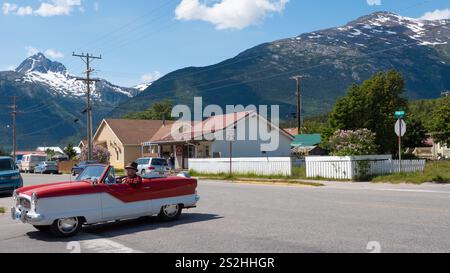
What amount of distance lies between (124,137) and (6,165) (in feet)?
131

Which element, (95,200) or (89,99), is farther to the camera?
(89,99)

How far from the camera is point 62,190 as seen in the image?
10.9 m

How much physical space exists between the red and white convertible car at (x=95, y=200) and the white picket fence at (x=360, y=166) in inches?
618

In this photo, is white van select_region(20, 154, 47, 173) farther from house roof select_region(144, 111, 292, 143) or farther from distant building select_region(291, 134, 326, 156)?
distant building select_region(291, 134, 326, 156)

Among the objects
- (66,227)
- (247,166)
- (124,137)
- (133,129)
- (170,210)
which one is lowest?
(66,227)

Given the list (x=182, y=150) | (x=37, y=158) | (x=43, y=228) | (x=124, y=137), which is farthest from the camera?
(x=124, y=137)

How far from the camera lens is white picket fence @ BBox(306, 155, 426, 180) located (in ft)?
88.9

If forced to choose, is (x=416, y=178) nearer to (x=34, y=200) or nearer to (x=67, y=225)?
(x=67, y=225)

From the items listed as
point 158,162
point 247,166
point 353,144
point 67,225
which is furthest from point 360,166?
point 67,225

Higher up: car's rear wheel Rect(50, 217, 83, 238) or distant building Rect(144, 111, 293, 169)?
distant building Rect(144, 111, 293, 169)

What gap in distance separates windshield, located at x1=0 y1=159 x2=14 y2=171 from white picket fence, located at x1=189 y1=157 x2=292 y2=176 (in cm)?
1527

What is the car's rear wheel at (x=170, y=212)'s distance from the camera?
1268cm

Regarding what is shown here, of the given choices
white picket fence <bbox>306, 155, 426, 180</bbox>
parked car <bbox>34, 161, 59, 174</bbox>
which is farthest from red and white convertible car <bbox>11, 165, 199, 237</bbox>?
parked car <bbox>34, 161, 59, 174</bbox>

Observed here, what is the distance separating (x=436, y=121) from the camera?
77312mm
